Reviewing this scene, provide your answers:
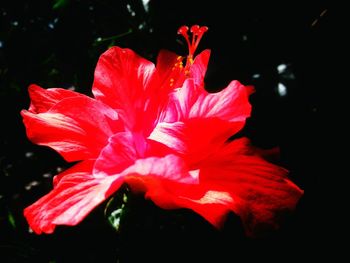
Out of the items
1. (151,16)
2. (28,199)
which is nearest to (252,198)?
(151,16)

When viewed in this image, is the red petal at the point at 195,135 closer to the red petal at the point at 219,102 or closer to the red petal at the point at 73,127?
the red petal at the point at 219,102

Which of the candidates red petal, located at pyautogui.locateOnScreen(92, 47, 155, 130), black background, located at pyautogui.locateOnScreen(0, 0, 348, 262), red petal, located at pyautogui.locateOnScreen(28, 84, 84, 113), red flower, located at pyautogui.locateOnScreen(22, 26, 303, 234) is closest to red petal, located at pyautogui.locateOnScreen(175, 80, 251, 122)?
red flower, located at pyautogui.locateOnScreen(22, 26, 303, 234)

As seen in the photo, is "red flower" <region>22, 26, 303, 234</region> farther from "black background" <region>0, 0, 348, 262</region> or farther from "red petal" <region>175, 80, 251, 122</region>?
"black background" <region>0, 0, 348, 262</region>

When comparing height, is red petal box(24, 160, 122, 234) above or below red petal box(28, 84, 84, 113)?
below

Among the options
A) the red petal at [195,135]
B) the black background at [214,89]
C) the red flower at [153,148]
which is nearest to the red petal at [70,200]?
the red flower at [153,148]

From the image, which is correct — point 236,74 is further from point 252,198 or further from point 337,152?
point 252,198

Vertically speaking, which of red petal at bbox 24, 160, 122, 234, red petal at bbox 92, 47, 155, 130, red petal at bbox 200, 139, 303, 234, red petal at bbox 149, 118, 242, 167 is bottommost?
red petal at bbox 24, 160, 122, 234

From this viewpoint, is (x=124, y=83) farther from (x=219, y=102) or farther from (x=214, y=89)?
(x=214, y=89)
